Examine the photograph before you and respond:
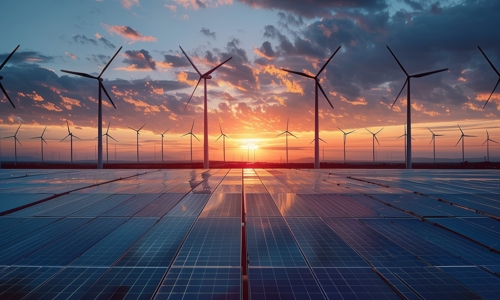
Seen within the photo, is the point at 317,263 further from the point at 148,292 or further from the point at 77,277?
the point at 77,277

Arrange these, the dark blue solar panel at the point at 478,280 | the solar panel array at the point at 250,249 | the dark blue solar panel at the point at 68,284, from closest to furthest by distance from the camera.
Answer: the dark blue solar panel at the point at 68,284 → the dark blue solar panel at the point at 478,280 → the solar panel array at the point at 250,249

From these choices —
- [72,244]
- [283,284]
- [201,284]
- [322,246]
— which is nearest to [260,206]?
[322,246]

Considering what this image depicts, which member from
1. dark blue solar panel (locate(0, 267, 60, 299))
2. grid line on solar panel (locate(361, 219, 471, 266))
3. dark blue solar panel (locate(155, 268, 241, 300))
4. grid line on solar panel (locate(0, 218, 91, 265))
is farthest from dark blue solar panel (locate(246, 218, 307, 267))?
grid line on solar panel (locate(0, 218, 91, 265))

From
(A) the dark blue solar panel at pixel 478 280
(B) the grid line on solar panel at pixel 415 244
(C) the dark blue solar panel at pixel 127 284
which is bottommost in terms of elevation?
(A) the dark blue solar panel at pixel 478 280

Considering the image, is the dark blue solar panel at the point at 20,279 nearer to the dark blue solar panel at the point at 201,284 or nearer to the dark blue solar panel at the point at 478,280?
the dark blue solar panel at the point at 201,284

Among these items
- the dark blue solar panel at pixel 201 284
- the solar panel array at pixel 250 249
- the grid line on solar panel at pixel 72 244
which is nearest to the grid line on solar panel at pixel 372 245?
the solar panel array at pixel 250 249

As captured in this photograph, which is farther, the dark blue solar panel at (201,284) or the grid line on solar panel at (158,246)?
the grid line on solar panel at (158,246)

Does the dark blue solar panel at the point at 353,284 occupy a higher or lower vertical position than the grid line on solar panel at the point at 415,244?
lower

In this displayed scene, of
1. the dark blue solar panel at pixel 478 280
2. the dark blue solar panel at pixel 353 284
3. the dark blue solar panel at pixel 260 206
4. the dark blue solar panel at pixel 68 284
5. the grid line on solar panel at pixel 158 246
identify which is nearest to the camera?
the dark blue solar panel at pixel 68 284

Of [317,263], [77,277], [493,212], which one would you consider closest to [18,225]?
[77,277]
